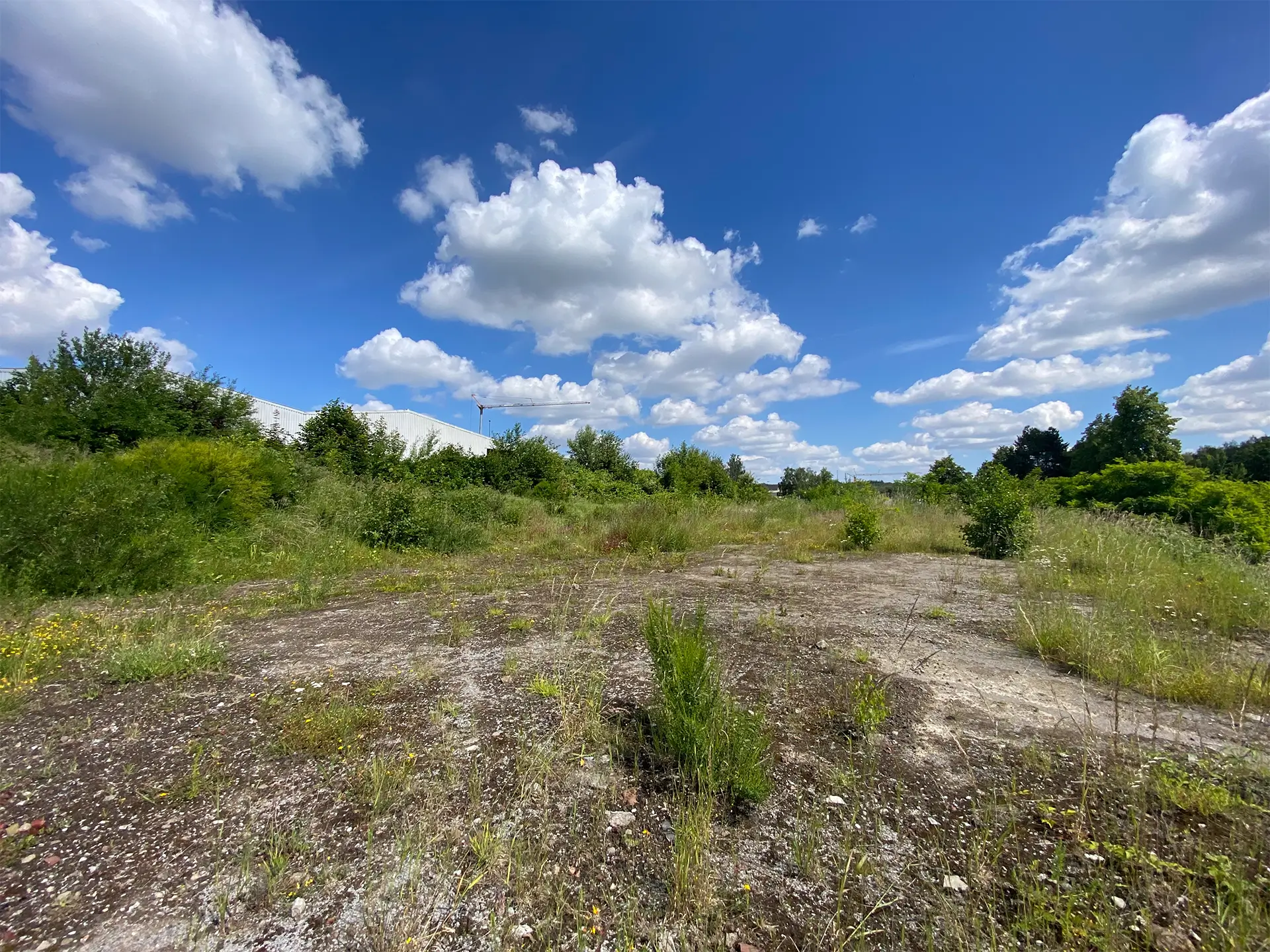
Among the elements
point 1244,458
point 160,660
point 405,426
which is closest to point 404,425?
point 405,426

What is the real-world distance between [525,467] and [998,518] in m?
13.7

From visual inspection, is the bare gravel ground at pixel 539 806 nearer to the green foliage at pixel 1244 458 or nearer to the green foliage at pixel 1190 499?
the green foliage at pixel 1190 499

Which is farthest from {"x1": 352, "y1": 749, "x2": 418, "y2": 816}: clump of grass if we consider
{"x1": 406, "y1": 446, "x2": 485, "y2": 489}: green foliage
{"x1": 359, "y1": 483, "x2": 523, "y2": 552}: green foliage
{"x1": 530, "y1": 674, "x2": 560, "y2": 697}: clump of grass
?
{"x1": 406, "y1": 446, "x2": 485, "y2": 489}: green foliage

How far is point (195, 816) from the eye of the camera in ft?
6.56

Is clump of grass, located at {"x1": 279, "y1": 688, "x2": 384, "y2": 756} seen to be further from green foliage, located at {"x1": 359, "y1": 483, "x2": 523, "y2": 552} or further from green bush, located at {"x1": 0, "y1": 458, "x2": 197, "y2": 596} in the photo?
green foliage, located at {"x1": 359, "y1": 483, "x2": 523, "y2": 552}

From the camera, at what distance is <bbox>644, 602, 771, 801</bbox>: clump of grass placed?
205 cm

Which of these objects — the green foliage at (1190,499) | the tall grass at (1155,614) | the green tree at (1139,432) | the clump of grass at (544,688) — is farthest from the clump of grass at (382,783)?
the green tree at (1139,432)

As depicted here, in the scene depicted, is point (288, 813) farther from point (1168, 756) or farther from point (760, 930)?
point (1168, 756)

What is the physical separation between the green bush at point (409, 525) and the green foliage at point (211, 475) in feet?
6.81

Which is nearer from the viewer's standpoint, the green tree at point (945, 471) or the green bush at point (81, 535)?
the green bush at point (81, 535)

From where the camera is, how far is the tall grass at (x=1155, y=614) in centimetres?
302

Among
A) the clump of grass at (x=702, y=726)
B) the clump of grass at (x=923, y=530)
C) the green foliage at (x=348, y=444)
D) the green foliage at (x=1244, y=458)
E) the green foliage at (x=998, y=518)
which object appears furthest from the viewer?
the green foliage at (x=1244, y=458)

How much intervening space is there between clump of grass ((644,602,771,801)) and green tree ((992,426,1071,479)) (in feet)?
131

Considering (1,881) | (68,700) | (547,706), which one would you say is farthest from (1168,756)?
(68,700)
